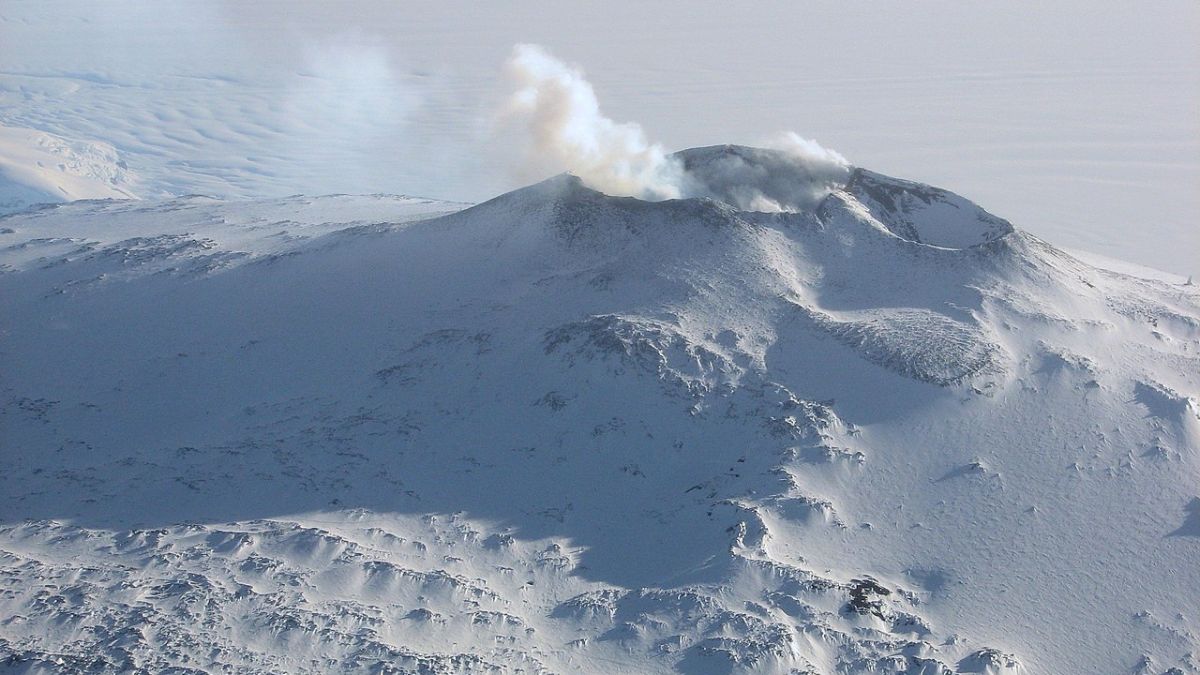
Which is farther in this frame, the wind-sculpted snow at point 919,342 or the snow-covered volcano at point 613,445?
the wind-sculpted snow at point 919,342

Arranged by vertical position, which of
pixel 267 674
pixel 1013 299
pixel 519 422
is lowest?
pixel 267 674

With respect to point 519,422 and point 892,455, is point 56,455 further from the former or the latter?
point 892,455

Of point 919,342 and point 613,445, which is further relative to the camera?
point 919,342

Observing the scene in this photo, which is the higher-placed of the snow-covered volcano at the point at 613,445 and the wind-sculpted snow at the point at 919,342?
the wind-sculpted snow at the point at 919,342

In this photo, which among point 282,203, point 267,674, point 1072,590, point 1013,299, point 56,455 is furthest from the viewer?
point 282,203

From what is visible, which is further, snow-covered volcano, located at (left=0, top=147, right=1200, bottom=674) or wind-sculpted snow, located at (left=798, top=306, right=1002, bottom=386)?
wind-sculpted snow, located at (left=798, top=306, right=1002, bottom=386)

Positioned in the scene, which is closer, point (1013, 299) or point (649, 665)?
point (649, 665)

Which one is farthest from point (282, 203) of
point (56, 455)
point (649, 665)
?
point (649, 665)

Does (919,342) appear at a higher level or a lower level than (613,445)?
higher
